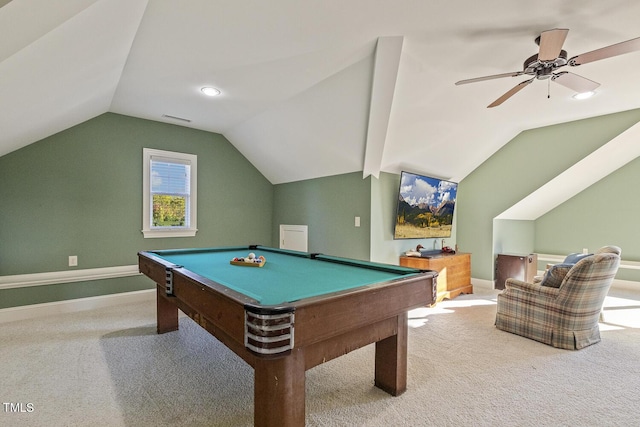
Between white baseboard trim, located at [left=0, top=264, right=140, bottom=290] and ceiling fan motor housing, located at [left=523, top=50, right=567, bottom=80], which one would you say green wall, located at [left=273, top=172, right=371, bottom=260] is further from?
white baseboard trim, located at [left=0, top=264, right=140, bottom=290]

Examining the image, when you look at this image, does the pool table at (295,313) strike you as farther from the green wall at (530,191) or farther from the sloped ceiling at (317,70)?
the green wall at (530,191)

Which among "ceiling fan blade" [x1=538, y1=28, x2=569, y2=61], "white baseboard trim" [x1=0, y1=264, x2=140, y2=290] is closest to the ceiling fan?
"ceiling fan blade" [x1=538, y1=28, x2=569, y2=61]

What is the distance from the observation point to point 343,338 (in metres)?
1.63

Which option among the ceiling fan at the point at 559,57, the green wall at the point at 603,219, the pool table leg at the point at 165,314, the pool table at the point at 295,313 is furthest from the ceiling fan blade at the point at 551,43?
the green wall at the point at 603,219

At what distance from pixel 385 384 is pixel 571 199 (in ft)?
17.7

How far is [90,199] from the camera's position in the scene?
12.3 ft

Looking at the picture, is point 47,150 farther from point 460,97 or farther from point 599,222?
point 599,222

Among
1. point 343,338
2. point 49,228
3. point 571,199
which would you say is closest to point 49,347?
point 49,228

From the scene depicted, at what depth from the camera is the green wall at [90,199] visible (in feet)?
10.9

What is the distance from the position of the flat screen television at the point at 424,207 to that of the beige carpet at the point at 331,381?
1560 mm

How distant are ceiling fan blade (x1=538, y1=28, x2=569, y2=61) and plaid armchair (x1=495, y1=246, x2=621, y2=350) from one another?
5.44ft

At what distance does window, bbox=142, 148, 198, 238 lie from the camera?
4.13 m

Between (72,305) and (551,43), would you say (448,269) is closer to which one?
(551,43)

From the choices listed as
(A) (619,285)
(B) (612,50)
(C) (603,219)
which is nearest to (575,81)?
(B) (612,50)
